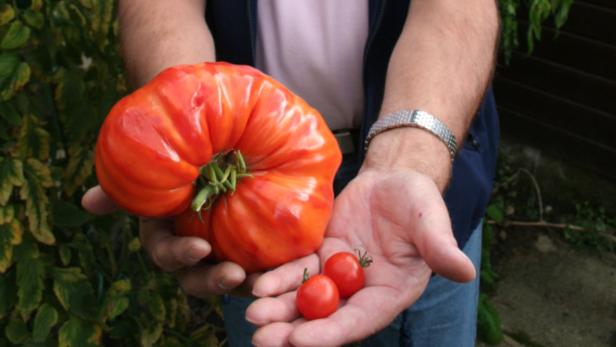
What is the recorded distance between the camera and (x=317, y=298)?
4.06ft

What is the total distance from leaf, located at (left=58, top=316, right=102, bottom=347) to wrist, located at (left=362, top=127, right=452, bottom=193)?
935 mm

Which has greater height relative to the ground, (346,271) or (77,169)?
(346,271)

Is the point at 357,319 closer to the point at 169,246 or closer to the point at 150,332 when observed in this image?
the point at 169,246

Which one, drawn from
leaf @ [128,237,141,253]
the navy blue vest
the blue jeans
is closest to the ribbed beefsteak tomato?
the navy blue vest

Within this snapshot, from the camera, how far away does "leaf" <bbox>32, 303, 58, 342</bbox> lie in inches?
73.7

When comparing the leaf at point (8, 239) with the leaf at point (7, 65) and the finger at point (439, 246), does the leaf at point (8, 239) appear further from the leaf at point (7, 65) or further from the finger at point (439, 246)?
the finger at point (439, 246)

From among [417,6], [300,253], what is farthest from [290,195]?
[417,6]

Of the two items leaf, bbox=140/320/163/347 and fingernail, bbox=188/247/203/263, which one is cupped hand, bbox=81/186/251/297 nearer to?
fingernail, bbox=188/247/203/263

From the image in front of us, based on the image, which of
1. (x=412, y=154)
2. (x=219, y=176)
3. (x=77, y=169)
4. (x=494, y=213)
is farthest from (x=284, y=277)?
(x=494, y=213)

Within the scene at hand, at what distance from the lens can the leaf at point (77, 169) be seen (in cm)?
200

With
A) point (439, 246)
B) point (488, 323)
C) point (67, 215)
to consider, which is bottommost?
point (488, 323)

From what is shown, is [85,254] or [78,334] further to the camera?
Result: [85,254]

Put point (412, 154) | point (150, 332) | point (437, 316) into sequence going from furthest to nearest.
Result: point (150, 332)
point (437, 316)
point (412, 154)

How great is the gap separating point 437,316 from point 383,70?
2.04 feet
